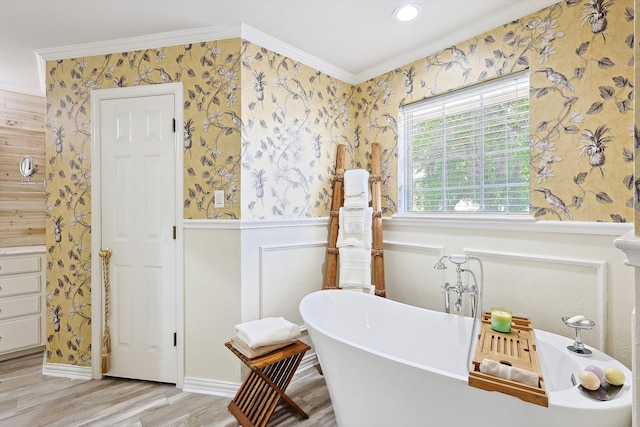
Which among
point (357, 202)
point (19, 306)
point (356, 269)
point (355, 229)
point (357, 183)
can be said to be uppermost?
point (357, 183)

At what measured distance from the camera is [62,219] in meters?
2.36

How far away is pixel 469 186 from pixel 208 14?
208cm

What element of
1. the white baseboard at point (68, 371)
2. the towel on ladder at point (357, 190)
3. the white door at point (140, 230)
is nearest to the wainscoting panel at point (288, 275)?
the towel on ladder at point (357, 190)

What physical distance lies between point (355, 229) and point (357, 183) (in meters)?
0.38

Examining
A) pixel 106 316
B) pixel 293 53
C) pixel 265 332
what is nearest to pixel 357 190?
pixel 293 53

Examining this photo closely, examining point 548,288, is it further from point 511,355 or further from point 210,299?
point 210,299

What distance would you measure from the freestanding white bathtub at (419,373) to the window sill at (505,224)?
0.57 m

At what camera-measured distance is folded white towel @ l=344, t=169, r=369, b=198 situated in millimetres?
2514

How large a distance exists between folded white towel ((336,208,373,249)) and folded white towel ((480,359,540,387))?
1363mm

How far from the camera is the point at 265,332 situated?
1831mm

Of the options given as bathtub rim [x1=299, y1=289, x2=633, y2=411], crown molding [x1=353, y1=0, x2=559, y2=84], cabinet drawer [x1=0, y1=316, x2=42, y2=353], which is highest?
crown molding [x1=353, y1=0, x2=559, y2=84]

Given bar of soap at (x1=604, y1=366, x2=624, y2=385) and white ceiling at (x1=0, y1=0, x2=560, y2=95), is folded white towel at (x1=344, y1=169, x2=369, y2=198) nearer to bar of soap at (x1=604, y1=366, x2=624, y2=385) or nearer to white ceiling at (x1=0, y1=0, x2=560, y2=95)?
white ceiling at (x1=0, y1=0, x2=560, y2=95)

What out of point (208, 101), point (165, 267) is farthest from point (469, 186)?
point (165, 267)

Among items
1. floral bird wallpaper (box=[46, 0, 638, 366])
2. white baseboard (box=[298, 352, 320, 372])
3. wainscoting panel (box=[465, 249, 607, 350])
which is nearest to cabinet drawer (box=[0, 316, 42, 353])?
floral bird wallpaper (box=[46, 0, 638, 366])
